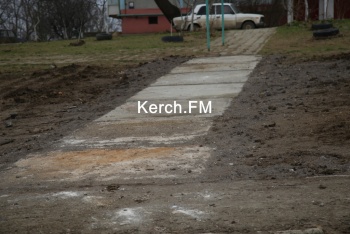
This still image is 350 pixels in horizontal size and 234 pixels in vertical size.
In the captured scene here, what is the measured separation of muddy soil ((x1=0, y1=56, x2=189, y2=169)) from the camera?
376 inches

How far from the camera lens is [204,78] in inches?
568

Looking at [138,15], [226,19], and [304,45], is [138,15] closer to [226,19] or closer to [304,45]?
[226,19]

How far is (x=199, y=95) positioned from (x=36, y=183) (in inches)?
222

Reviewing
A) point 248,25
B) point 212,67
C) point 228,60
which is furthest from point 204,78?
point 248,25

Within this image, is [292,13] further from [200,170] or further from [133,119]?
[200,170]

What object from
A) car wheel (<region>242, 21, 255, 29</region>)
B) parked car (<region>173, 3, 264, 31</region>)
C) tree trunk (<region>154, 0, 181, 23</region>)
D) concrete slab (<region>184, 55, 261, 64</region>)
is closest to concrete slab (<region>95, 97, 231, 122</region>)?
concrete slab (<region>184, 55, 261, 64</region>)

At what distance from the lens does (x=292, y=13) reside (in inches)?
1352

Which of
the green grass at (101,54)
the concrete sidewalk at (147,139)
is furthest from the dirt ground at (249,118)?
the green grass at (101,54)

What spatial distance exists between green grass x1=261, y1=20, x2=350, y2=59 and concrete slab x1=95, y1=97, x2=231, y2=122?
6.06m

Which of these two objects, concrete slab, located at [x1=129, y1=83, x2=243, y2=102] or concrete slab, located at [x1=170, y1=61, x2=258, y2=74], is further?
concrete slab, located at [x1=170, y1=61, x2=258, y2=74]

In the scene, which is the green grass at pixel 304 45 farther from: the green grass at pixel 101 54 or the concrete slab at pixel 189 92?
the concrete slab at pixel 189 92

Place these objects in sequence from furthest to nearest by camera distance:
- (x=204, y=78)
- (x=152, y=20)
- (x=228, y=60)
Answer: (x=152, y=20) < (x=228, y=60) < (x=204, y=78)

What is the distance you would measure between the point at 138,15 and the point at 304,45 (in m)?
23.0

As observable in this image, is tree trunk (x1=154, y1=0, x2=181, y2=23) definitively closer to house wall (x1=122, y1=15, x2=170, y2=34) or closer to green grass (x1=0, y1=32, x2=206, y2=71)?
house wall (x1=122, y1=15, x2=170, y2=34)
